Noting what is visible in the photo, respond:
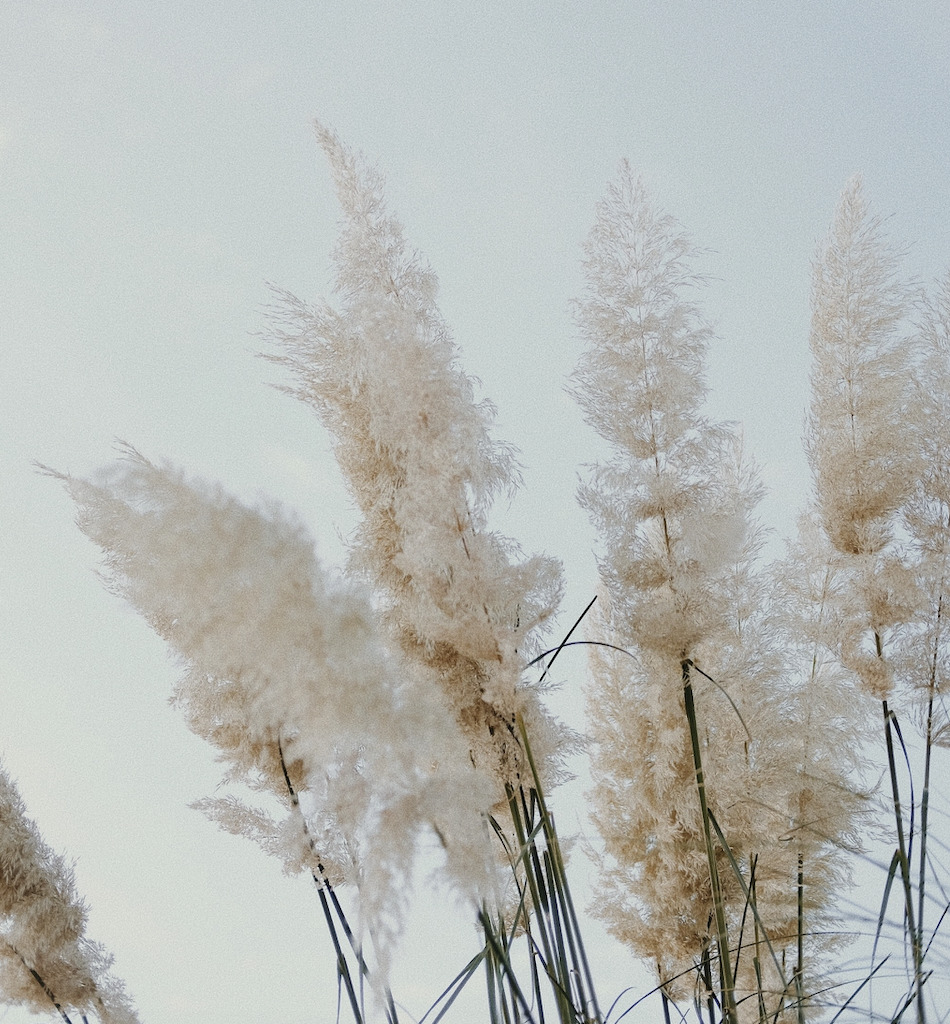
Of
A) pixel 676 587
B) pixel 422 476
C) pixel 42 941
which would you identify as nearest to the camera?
pixel 422 476

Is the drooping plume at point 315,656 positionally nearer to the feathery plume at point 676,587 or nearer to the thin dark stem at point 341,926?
the thin dark stem at point 341,926

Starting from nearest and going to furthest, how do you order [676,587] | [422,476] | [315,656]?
[315,656]
[422,476]
[676,587]

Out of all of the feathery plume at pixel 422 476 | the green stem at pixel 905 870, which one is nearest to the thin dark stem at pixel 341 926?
the feathery plume at pixel 422 476

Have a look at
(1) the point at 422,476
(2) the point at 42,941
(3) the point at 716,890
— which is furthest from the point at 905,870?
(2) the point at 42,941

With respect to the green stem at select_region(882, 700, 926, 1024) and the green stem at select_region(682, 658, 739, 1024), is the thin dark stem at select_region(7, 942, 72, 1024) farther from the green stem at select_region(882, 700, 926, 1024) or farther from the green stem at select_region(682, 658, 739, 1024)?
the green stem at select_region(882, 700, 926, 1024)

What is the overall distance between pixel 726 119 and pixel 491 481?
394cm

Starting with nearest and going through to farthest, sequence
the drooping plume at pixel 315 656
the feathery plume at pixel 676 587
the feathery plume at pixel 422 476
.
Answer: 1. the drooping plume at pixel 315 656
2. the feathery plume at pixel 422 476
3. the feathery plume at pixel 676 587

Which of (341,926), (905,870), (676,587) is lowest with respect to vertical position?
(341,926)

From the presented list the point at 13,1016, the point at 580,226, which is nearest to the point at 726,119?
the point at 580,226

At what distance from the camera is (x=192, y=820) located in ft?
6.35

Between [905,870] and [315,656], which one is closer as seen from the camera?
[315,656]

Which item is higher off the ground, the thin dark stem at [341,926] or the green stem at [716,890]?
the green stem at [716,890]

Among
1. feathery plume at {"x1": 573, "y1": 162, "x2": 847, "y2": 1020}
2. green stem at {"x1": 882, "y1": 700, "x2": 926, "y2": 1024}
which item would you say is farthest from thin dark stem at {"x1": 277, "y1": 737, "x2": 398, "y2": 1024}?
green stem at {"x1": 882, "y1": 700, "x2": 926, "y2": 1024}

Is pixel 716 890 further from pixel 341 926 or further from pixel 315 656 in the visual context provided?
pixel 315 656
